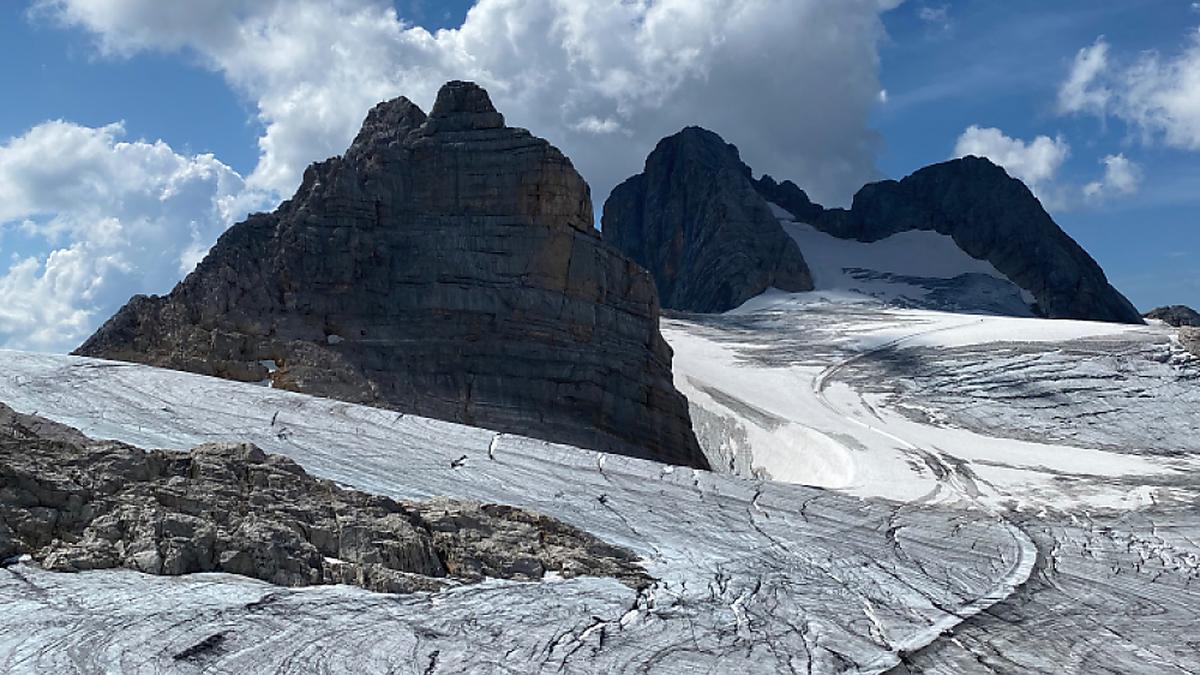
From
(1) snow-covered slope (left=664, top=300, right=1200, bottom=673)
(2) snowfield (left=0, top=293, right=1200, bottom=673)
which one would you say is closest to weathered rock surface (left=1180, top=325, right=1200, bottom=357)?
(1) snow-covered slope (left=664, top=300, right=1200, bottom=673)

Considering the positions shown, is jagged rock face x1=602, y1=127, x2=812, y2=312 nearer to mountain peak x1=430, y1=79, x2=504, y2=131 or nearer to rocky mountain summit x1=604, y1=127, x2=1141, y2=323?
rocky mountain summit x1=604, y1=127, x2=1141, y2=323

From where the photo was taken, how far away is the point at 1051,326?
5397cm

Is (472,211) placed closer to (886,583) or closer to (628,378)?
(628,378)

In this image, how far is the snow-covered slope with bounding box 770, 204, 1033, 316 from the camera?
81.6 metres

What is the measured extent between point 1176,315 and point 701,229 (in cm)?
3823

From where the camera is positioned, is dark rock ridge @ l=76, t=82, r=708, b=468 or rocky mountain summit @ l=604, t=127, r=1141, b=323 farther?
rocky mountain summit @ l=604, t=127, r=1141, b=323

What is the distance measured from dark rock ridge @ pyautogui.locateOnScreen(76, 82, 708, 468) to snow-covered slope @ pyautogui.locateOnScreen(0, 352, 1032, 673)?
10.3 meters

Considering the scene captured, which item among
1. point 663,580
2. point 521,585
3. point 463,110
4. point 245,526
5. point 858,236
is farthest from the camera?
point 858,236

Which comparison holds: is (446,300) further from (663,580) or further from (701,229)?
(701,229)

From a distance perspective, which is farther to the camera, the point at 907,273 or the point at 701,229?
the point at 701,229

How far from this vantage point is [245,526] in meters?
9.57

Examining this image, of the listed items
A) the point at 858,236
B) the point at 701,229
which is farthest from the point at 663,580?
the point at 858,236

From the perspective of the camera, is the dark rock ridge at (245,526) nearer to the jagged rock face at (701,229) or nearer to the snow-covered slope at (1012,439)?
the snow-covered slope at (1012,439)

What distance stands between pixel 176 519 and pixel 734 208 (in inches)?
3354
